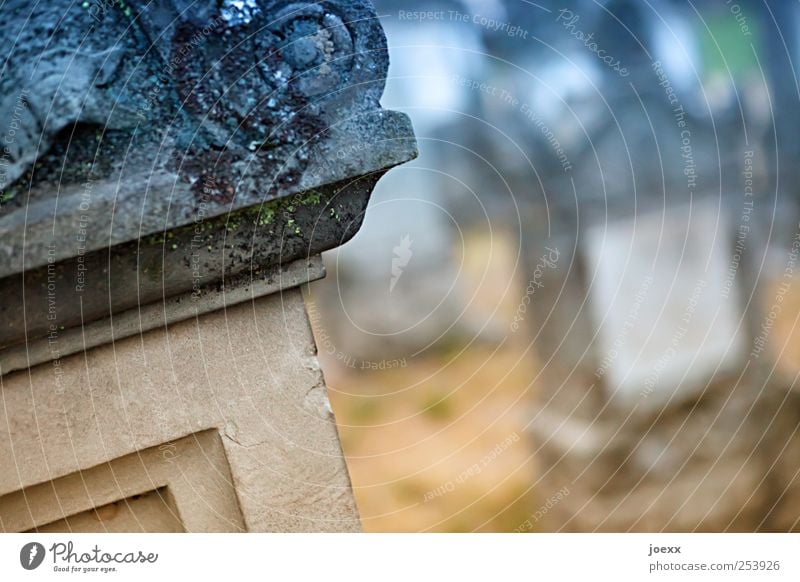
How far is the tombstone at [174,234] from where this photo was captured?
1.96 ft

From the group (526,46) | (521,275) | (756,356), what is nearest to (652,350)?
(756,356)

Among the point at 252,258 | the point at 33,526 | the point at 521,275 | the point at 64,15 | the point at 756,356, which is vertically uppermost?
the point at 64,15

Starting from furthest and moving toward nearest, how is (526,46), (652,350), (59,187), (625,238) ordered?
(652,350) < (625,238) < (526,46) < (59,187)

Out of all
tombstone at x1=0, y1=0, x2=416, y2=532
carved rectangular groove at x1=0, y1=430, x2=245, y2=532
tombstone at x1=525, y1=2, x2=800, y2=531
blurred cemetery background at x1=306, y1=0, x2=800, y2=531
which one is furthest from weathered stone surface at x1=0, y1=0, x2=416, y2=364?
→ tombstone at x1=525, y1=2, x2=800, y2=531

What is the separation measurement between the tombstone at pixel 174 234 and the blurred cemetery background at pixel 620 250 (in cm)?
104

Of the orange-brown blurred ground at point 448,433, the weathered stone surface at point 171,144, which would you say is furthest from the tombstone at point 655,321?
the weathered stone surface at point 171,144

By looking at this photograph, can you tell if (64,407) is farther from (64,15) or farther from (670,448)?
(670,448)

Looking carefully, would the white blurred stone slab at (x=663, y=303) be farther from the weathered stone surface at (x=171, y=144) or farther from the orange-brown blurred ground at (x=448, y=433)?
the weathered stone surface at (x=171, y=144)

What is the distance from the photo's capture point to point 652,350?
7.06 feet

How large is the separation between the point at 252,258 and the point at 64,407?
0.21 m
